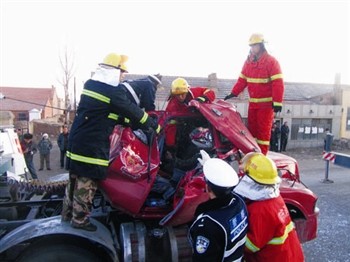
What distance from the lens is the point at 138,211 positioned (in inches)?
141

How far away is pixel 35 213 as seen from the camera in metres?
4.20

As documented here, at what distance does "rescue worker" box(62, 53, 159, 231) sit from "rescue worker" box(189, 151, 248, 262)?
4.02ft

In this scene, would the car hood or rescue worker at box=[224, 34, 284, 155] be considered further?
rescue worker at box=[224, 34, 284, 155]

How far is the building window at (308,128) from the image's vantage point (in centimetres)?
1909

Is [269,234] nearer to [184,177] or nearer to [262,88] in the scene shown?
[184,177]

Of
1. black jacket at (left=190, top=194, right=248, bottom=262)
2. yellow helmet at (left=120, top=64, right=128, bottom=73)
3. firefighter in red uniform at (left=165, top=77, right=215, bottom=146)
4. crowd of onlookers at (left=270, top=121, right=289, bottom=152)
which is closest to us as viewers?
black jacket at (left=190, top=194, right=248, bottom=262)

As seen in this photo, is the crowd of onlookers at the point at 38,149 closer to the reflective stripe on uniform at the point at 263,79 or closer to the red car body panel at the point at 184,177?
the red car body panel at the point at 184,177

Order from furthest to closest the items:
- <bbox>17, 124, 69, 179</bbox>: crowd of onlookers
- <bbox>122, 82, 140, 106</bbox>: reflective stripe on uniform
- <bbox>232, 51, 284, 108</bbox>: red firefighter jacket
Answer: <bbox>17, 124, 69, 179</bbox>: crowd of onlookers < <bbox>232, 51, 284, 108</bbox>: red firefighter jacket < <bbox>122, 82, 140, 106</bbox>: reflective stripe on uniform

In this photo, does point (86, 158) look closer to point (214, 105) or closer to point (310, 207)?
point (214, 105)

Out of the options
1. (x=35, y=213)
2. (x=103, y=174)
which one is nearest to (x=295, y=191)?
(x=103, y=174)

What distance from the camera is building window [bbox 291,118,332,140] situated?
19.1 meters

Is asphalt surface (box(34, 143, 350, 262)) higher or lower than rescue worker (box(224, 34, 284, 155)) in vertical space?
lower

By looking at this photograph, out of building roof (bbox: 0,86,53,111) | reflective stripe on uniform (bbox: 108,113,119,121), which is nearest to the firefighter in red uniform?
reflective stripe on uniform (bbox: 108,113,119,121)

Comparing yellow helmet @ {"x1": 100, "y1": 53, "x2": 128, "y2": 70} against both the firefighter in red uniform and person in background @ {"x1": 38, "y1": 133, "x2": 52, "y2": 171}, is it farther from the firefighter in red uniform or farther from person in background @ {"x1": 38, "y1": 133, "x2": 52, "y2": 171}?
person in background @ {"x1": 38, "y1": 133, "x2": 52, "y2": 171}
